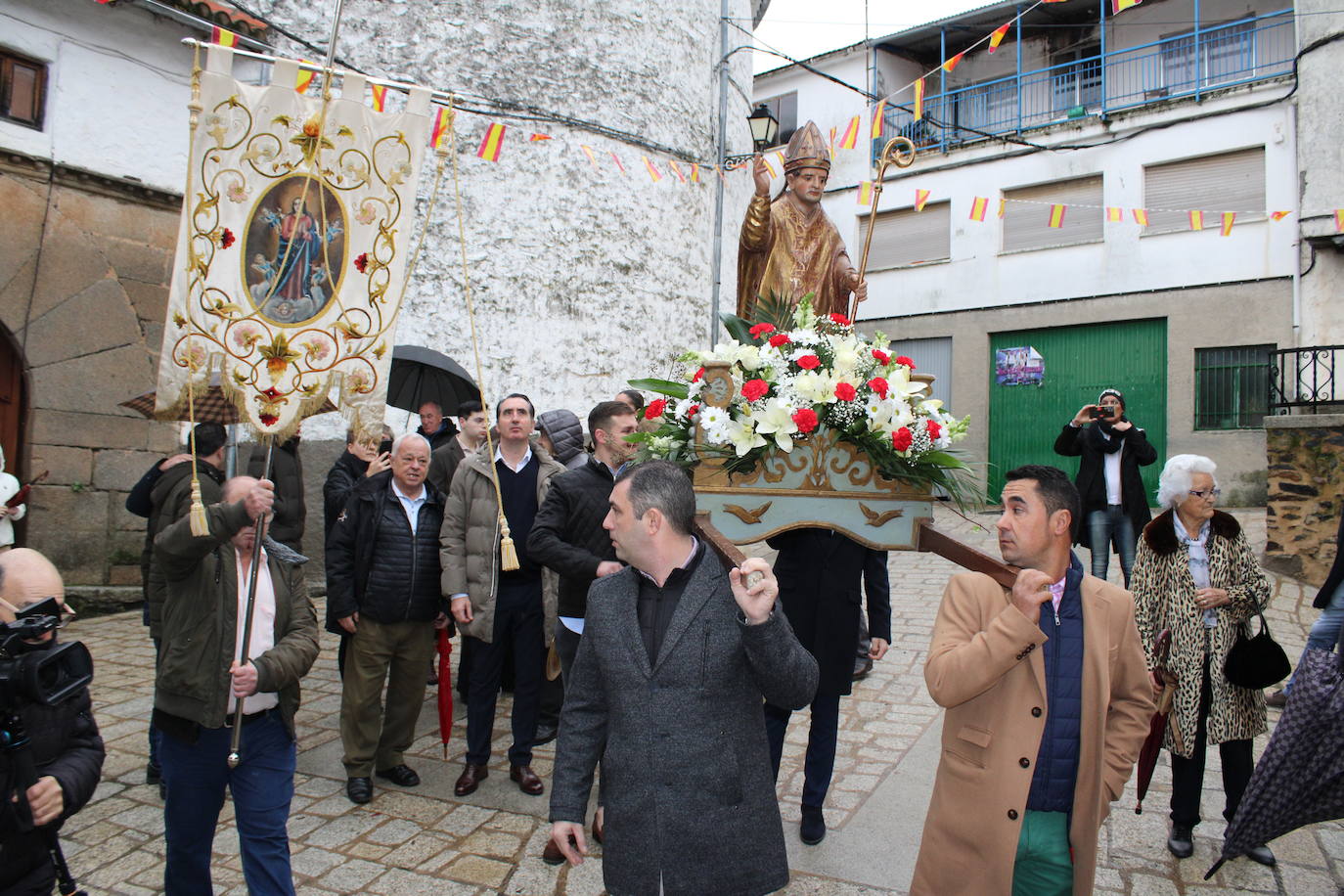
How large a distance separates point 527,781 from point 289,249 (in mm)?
2885

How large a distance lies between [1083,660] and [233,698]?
292 cm

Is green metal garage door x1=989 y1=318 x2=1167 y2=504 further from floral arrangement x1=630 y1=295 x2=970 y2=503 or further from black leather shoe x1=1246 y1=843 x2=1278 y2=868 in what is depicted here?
floral arrangement x1=630 y1=295 x2=970 y2=503

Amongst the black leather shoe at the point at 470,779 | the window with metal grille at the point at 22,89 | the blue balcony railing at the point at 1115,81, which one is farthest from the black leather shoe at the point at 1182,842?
the blue balcony railing at the point at 1115,81

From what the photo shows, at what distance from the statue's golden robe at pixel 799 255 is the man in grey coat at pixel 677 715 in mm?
2896

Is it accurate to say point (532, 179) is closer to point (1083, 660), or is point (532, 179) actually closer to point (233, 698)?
point (233, 698)

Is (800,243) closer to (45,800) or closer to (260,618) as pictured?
(260,618)

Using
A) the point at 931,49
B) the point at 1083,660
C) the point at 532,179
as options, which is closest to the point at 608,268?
the point at 532,179

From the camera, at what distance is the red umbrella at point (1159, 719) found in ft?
13.6

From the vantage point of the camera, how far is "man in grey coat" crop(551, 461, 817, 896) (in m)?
2.45

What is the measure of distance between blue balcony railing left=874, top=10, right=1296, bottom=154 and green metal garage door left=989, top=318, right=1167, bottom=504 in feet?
14.0

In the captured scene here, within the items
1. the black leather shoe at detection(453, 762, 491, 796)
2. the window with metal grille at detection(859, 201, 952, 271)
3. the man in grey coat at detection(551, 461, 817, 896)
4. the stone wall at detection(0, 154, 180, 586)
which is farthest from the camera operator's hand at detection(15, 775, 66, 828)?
the window with metal grille at detection(859, 201, 952, 271)

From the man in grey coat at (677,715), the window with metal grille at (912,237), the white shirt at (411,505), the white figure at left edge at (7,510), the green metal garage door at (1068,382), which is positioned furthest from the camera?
the window with metal grille at (912,237)

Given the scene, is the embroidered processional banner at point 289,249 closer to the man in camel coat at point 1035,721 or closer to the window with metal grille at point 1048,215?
the man in camel coat at point 1035,721

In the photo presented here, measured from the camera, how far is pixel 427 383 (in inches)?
336
